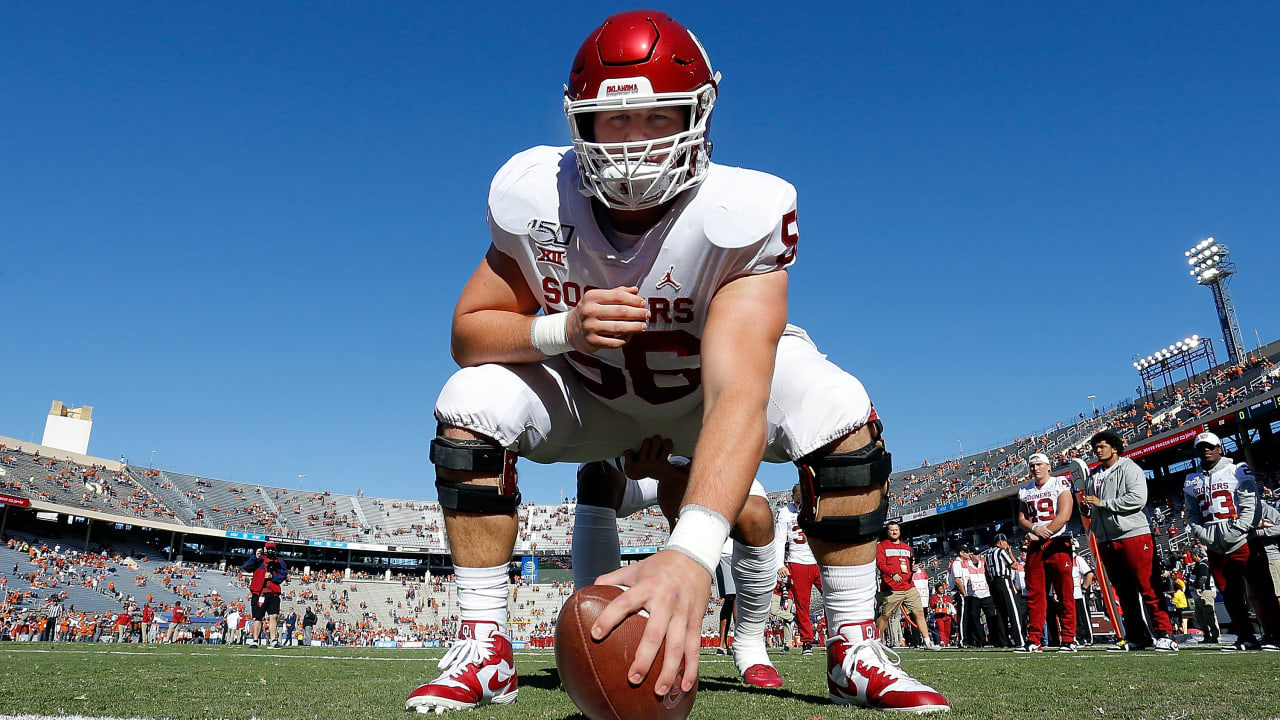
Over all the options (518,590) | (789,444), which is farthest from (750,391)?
(518,590)

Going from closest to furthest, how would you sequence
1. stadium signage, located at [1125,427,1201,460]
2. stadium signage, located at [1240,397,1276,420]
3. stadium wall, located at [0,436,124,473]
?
stadium signage, located at [1240,397,1276,420] < stadium signage, located at [1125,427,1201,460] < stadium wall, located at [0,436,124,473]

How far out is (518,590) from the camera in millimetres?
39719

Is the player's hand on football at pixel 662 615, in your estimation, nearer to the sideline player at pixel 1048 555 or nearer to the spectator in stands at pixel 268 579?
the sideline player at pixel 1048 555

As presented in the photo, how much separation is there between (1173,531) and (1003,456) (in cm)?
1483

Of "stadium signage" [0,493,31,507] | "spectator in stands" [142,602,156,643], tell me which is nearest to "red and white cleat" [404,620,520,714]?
"spectator in stands" [142,602,156,643]

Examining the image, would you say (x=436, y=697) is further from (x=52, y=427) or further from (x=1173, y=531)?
(x=52, y=427)

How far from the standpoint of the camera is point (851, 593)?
2.55 m

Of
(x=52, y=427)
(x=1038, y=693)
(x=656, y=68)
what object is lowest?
(x=1038, y=693)

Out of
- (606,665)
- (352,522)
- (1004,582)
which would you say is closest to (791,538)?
(1004,582)

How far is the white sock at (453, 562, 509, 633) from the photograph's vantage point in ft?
8.47

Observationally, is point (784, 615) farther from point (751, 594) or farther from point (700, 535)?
point (700, 535)

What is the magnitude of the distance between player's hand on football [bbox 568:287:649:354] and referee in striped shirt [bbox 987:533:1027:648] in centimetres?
890

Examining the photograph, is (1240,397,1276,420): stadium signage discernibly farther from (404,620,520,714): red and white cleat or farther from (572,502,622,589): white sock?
(404,620,520,714): red and white cleat

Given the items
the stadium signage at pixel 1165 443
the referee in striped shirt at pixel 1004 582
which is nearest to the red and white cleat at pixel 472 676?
the referee in striped shirt at pixel 1004 582
